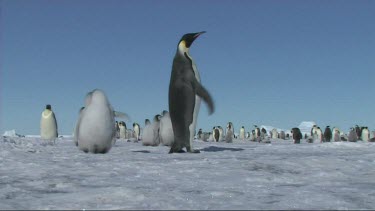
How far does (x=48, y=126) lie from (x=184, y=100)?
8965 mm

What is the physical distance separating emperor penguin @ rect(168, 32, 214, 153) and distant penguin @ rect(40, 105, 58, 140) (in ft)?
27.7

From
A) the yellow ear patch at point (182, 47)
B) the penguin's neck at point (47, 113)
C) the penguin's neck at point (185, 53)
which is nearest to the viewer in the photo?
the penguin's neck at point (185, 53)

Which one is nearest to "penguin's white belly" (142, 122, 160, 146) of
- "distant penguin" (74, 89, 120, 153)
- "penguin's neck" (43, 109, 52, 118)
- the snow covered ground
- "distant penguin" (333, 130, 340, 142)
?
"penguin's neck" (43, 109, 52, 118)

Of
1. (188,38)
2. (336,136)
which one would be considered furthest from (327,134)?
(188,38)

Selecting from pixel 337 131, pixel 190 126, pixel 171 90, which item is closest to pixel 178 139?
pixel 190 126

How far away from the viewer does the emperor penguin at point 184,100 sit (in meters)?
9.83

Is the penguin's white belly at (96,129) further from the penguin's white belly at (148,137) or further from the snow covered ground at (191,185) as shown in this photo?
the penguin's white belly at (148,137)

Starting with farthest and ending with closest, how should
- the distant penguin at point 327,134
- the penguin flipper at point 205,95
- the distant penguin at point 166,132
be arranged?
1. the distant penguin at point 327,134
2. the distant penguin at point 166,132
3. the penguin flipper at point 205,95

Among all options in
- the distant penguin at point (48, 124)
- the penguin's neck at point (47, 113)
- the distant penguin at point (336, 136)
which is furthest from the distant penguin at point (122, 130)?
the penguin's neck at point (47, 113)

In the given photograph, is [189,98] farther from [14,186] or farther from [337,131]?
[337,131]

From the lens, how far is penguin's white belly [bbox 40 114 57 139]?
56.2 ft

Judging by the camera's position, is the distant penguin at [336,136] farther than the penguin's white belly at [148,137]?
Yes

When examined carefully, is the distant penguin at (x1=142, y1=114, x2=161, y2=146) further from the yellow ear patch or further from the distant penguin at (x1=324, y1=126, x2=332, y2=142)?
the distant penguin at (x1=324, y1=126, x2=332, y2=142)

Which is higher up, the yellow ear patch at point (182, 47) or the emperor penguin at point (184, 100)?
the yellow ear patch at point (182, 47)
